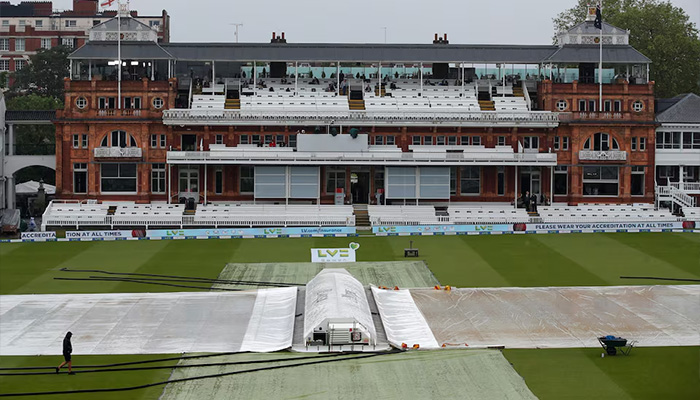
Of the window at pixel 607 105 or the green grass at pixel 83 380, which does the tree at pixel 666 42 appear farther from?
the green grass at pixel 83 380

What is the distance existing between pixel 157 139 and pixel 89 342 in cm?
3567

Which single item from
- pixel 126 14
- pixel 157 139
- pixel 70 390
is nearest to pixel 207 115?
pixel 157 139

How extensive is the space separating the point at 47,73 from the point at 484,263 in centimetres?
7503

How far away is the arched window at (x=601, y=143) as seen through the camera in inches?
2788

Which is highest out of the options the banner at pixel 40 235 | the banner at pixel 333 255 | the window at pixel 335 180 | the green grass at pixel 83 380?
the window at pixel 335 180

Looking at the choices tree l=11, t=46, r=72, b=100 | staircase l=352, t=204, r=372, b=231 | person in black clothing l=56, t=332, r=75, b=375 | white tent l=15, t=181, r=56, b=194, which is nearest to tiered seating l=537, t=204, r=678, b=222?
staircase l=352, t=204, r=372, b=231

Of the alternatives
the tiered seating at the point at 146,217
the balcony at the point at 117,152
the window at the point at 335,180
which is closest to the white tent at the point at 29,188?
the balcony at the point at 117,152

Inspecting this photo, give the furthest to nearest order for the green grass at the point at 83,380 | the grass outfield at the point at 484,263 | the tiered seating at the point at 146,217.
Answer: the tiered seating at the point at 146,217 → the grass outfield at the point at 484,263 → the green grass at the point at 83,380

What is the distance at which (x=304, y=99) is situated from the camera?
7106 centimetres

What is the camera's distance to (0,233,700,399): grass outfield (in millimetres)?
31438

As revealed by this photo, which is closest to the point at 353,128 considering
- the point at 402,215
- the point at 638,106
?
the point at 402,215

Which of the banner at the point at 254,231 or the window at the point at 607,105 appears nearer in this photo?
the banner at the point at 254,231

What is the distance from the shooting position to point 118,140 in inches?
2726

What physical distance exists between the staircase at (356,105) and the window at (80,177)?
1970 cm
